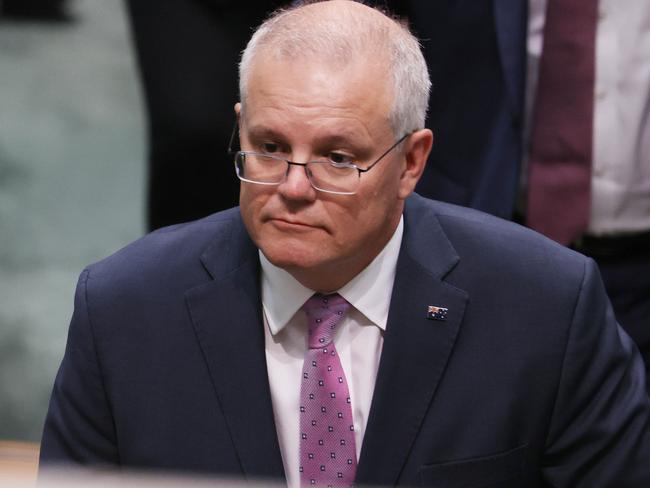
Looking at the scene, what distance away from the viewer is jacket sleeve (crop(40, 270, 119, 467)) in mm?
1843

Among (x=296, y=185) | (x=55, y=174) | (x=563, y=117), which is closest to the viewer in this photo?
(x=296, y=185)

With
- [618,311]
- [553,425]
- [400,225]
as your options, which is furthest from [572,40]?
[553,425]

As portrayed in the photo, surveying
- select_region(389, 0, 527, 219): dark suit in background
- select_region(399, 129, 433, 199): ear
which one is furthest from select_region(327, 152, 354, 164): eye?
select_region(389, 0, 527, 219): dark suit in background

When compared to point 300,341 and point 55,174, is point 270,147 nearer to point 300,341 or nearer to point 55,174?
point 300,341

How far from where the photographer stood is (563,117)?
8.07 ft

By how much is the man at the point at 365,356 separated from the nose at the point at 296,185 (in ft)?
0.22

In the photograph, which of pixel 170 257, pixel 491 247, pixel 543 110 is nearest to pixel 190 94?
pixel 543 110

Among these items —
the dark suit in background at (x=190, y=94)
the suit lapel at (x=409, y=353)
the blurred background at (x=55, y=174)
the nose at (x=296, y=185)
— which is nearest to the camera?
the nose at (x=296, y=185)

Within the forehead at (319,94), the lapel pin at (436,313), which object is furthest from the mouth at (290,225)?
the lapel pin at (436,313)

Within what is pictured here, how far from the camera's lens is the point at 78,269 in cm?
360

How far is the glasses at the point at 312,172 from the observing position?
1.72 m

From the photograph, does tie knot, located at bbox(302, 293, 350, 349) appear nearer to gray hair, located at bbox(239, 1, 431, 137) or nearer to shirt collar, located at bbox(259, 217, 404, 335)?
shirt collar, located at bbox(259, 217, 404, 335)

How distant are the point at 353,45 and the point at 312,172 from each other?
0.17m

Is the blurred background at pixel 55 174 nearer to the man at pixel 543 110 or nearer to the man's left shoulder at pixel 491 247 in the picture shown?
the man at pixel 543 110
